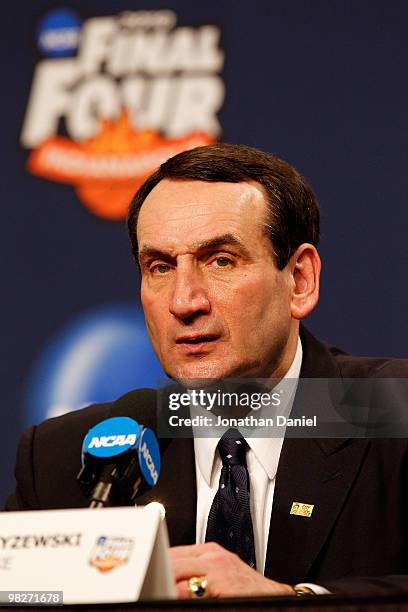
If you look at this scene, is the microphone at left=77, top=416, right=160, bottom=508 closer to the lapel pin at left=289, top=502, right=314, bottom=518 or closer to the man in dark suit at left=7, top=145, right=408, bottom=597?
the man in dark suit at left=7, top=145, right=408, bottom=597

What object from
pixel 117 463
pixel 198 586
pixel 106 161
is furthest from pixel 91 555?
pixel 106 161

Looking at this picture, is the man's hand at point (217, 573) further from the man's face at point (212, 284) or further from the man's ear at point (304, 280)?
the man's ear at point (304, 280)

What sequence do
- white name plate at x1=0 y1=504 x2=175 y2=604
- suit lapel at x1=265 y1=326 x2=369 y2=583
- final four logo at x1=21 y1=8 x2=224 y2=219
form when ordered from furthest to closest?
final four logo at x1=21 y1=8 x2=224 y2=219 < suit lapel at x1=265 y1=326 x2=369 y2=583 < white name plate at x1=0 y1=504 x2=175 y2=604

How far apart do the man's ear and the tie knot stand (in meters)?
0.32

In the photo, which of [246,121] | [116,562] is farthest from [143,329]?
[116,562]

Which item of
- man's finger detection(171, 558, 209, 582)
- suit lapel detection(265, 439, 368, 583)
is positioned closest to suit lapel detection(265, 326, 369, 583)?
suit lapel detection(265, 439, 368, 583)

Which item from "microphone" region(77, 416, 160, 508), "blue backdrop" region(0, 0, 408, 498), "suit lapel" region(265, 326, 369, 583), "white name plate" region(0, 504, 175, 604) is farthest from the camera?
"blue backdrop" region(0, 0, 408, 498)

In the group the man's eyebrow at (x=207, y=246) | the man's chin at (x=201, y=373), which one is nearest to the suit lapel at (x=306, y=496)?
the man's chin at (x=201, y=373)

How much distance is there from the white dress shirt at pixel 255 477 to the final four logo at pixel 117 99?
1.16 metres

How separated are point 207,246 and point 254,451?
444 millimetres

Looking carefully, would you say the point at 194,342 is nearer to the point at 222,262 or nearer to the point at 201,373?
the point at 201,373

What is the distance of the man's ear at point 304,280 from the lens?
82.4 inches

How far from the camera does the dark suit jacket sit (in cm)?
179

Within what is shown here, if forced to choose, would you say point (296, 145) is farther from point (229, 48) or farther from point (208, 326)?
point (208, 326)
